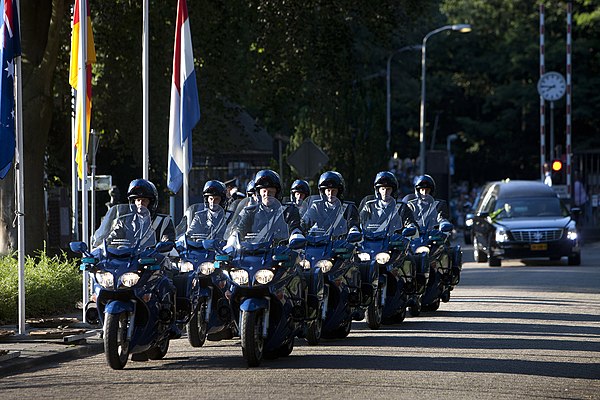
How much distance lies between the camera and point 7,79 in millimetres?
16406

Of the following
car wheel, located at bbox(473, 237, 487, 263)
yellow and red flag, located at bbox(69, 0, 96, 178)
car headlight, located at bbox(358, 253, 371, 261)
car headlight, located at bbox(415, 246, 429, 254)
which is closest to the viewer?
car headlight, located at bbox(358, 253, 371, 261)

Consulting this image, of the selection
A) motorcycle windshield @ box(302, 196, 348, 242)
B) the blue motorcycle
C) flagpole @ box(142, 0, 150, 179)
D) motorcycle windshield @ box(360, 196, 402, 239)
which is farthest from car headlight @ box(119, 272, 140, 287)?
flagpole @ box(142, 0, 150, 179)

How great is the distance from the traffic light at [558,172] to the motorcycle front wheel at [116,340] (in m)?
33.8

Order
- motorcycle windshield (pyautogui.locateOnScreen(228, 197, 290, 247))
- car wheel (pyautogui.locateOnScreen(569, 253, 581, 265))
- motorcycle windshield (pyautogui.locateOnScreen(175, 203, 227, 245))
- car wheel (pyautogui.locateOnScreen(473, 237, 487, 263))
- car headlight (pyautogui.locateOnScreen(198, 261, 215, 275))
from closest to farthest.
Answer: motorcycle windshield (pyautogui.locateOnScreen(228, 197, 290, 247)), car headlight (pyautogui.locateOnScreen(198, 261, 215, 275)), motorcycle windshield (pyautogui.locateOnScreen(175, 203, 227, 245)), car wheel (pyautogui.locateOnScreen(569, 253, 581, 265)), car wheel (pyautogui.locateOnScreen(473, 237, 487, 263))

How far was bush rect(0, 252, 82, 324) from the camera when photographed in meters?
18.8

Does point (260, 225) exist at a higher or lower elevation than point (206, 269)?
higher

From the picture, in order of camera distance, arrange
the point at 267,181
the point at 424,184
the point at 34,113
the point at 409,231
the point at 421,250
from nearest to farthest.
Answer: the point at 267,181 < the point at 409,231 < the point at 421,250 < the point at 424,184 < the point at 34,113

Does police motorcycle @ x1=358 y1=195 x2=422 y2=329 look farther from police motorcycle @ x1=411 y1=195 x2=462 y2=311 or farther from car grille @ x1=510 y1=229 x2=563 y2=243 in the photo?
car grille @ x1=510 y1=229 x2=563 y2=243

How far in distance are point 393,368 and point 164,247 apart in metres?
2.31

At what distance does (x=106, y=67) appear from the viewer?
92.2ft

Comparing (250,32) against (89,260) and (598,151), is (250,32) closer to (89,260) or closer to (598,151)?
(89,260)

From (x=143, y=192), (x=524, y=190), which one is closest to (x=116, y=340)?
(x=143, y=192)

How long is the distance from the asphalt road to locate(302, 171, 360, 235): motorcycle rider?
4.11ft

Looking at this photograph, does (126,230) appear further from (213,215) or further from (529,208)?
(529,208)
